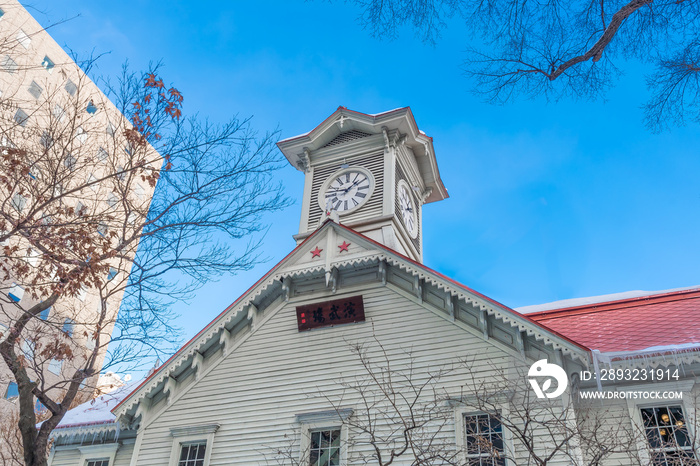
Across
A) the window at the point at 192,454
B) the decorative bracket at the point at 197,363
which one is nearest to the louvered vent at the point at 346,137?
the decorative bracket at the point at 197,363

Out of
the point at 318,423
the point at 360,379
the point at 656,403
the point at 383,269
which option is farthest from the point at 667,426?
the point at 318,423

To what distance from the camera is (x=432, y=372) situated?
41.8 feet

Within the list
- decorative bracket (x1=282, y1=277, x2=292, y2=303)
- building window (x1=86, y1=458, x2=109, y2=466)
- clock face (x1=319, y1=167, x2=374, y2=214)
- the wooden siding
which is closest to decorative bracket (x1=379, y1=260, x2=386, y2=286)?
the wooden siding

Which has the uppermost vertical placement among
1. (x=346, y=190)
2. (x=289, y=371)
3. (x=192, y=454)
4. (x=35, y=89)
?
(x=35, y=89)

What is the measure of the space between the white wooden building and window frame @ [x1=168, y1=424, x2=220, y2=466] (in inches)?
1.1

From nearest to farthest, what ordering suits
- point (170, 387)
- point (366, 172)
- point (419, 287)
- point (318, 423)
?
point (318, 423), point (419, 287), point (170, 387), point (366, 172)

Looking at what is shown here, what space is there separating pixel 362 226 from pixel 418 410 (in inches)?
318

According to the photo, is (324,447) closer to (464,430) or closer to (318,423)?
(318,423)

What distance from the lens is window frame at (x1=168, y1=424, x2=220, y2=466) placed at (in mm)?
13797

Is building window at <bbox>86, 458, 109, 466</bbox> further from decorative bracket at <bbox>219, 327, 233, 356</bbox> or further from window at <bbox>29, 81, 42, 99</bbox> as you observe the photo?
window at <bbox>29, 81, 42, 99</bbox>

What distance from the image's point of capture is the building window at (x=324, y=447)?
1259 cm

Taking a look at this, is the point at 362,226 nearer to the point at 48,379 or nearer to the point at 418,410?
the point at 418,410

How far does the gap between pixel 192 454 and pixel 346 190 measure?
1007 centimetres

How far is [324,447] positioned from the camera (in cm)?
1291
